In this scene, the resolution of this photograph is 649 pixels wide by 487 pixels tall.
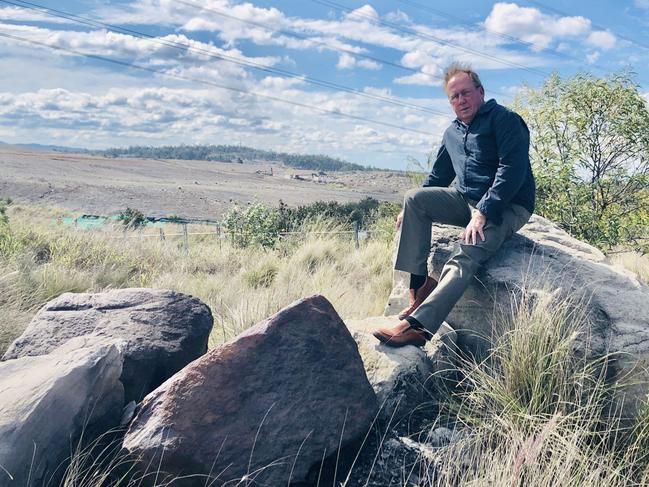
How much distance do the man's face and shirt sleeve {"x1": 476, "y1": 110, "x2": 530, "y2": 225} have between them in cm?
28

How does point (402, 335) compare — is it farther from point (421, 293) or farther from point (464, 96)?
point (464, 96)

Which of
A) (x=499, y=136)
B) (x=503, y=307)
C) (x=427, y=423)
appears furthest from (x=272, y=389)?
(x=499, y=136)

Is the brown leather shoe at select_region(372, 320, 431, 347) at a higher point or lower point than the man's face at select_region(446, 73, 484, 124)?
lower

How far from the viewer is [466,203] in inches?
180

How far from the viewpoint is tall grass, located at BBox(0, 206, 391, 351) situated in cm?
547

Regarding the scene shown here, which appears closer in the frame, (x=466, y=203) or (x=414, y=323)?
(x=414, y=323)

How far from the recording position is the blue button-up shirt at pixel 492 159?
4.09 m

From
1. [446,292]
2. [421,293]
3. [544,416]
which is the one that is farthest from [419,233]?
[544,416]

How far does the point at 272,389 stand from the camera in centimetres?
299

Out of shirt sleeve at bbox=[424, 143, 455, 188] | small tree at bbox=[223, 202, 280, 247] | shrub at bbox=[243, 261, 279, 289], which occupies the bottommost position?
small tree at bbox=[223, 202, 280, 247]

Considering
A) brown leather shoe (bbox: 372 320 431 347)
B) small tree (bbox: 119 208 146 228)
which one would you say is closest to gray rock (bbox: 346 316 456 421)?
brown leather shoe (bbox: 372 320 431 347)

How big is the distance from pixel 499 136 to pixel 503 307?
1214 millimetres

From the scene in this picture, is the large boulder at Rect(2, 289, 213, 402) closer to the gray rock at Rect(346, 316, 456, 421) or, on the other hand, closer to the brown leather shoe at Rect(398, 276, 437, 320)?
the gray rock at Rect(346, 316, 456, 421)

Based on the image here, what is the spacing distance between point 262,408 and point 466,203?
2.46 meters
